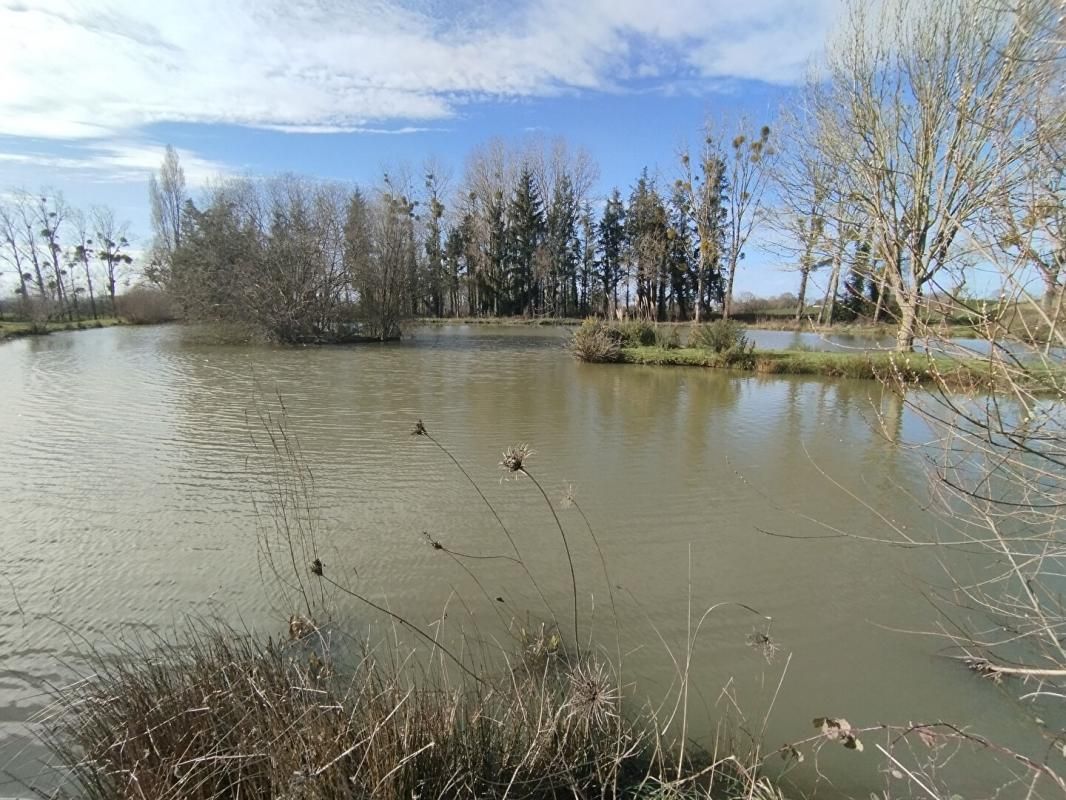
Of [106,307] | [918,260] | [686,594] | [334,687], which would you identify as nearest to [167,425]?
[334,687]

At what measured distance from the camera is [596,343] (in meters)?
18.0

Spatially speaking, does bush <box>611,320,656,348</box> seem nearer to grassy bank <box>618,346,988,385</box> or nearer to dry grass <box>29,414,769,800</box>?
grassy bank <box>618,346,988,385</box>

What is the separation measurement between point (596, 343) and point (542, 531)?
43.9 feet

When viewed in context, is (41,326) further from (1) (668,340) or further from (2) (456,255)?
(1) (668,340)

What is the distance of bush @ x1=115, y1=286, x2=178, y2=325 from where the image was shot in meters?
38.8

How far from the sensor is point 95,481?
6.38 metres

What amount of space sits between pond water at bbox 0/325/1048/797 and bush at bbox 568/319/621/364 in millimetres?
6610

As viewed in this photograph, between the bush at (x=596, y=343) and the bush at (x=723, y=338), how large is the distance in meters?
2.61

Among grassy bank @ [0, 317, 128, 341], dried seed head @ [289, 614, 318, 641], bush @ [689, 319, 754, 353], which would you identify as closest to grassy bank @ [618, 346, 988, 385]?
bush @ [689, 319, 754, 353]

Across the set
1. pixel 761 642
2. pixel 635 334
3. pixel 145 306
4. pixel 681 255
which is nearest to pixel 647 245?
pixel 681 255

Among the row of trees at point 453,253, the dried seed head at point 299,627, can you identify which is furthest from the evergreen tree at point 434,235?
the dried seed head at point 299,627

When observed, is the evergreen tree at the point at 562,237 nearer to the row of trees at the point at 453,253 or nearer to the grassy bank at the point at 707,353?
the row of trees at the point at 453,253

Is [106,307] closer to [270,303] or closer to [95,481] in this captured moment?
[270,303]

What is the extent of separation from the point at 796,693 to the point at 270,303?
25340 mm
